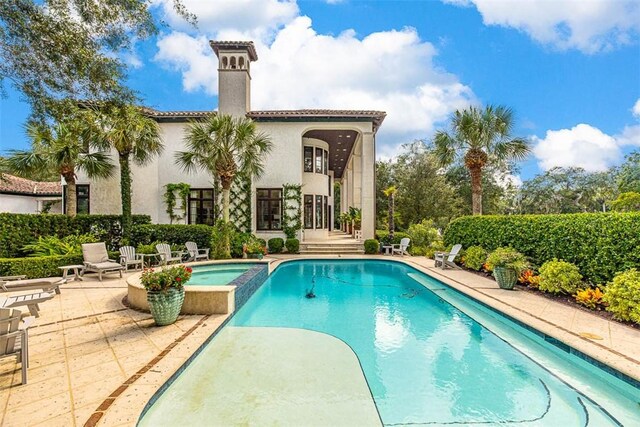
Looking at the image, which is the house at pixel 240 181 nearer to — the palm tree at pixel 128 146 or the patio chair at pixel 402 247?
the patio chair at pixel 402 247

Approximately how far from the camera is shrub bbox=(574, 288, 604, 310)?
6.30 metres

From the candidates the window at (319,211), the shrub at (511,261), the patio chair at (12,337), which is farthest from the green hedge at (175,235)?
the shrub at (511,261)

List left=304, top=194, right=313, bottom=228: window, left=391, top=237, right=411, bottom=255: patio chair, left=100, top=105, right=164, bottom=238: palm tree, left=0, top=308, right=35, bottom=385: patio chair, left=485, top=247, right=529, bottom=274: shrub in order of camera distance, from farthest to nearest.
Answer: left=304, top=194, right=313, bottom=228: window < left=391, top=237, right=411, bottom=255: patio chair < left=100, top=105, right=164, bottom=238: palm tree < left=485, top=247, right=529, bottom=274: shrub < left=0, top=308, right=35, bottom=385: patio chair

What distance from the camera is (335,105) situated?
18.3 m

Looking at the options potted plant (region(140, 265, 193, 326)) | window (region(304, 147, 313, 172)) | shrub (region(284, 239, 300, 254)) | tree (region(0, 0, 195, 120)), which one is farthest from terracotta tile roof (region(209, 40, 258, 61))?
potted plant (region(140, 265, 193, 326))

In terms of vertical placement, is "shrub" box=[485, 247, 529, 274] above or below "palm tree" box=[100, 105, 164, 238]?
below

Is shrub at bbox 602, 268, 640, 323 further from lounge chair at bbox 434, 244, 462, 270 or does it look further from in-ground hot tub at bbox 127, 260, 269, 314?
in-ground hot tub at bbox 127, 260, 269, 314

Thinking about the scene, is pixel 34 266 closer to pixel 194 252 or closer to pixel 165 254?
pixel 165 254

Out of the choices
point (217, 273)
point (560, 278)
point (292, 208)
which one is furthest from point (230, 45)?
point (560, 278)

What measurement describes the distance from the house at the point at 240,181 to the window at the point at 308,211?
41cm

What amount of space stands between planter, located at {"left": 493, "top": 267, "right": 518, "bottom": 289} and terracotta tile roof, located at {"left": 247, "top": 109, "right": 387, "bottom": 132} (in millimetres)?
10507

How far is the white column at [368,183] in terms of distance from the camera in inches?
660

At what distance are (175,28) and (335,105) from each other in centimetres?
1345

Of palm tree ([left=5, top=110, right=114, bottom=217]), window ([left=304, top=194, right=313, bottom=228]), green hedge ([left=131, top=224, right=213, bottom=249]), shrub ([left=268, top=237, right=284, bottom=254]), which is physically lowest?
shrub ([left=268, top=237, right=284, bottom=254])
